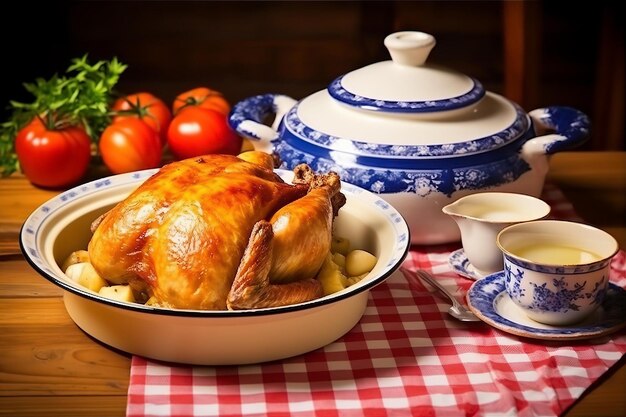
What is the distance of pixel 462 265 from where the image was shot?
5.67 feet

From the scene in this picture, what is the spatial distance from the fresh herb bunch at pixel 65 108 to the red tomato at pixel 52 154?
0.05 meters

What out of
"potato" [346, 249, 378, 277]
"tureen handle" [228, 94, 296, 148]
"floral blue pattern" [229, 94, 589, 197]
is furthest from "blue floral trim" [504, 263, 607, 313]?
"tureen handle" [228, 94, 296, 148]

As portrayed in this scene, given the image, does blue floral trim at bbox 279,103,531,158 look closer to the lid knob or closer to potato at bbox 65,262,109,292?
the lid knob

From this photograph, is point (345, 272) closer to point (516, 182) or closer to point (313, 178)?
point (313, 178)

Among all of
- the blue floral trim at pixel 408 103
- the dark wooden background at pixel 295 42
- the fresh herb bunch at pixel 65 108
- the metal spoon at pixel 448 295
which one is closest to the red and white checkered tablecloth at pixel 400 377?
the metal spoon at pixel 448 295

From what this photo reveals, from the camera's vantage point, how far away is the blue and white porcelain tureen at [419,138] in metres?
1.77

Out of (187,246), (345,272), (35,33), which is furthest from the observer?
(35,33)

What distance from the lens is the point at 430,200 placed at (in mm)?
1771

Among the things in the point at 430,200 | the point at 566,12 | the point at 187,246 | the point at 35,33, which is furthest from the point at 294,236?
the point at 566,12

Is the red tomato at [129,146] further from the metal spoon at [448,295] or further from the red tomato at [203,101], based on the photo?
the metal spoon at [448,295]

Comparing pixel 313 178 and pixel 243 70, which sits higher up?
pixel 313 178

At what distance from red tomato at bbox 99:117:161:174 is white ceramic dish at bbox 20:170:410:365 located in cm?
52

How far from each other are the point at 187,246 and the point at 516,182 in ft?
2.45

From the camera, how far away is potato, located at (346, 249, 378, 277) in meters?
1.57
